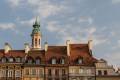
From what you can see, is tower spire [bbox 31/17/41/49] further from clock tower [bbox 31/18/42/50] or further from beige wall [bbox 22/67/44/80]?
beige wall [bbox 22/67/44/80]

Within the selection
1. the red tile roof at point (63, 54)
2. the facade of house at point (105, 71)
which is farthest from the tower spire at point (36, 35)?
the facade of house at point (105, 71)

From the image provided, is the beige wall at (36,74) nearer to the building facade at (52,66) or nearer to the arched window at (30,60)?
the building facade at (52,66)

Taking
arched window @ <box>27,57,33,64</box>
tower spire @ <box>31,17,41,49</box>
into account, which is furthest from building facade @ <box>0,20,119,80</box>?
tower spire @ <box>31,17,41,49</box>

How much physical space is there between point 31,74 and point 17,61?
449 cm

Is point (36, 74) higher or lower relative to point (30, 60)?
lower

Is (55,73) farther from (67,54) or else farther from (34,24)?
(34,24)

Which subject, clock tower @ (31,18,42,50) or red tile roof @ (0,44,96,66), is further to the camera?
clock tower @ (31,18,42,50)

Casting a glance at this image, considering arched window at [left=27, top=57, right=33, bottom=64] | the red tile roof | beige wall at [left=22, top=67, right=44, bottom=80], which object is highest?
the red tile roof

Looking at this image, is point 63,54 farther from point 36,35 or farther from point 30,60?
point 36,35

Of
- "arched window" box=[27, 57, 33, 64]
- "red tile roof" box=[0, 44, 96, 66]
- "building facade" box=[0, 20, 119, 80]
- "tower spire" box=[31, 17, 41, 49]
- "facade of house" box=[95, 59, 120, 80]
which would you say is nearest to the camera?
"facade of house" box=[95, 59, 120, 80]

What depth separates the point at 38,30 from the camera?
142625 mm

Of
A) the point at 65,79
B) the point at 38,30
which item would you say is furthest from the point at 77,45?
the point at 38,30

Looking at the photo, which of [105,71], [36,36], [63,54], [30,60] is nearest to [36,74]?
[30,60]

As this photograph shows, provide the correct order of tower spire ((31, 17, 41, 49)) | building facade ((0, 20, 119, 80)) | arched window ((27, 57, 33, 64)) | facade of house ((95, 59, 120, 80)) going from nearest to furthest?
facade of house ((95, 59, 120, 80)), building facade ((0, 20, 119, 80)), arched window ((27, 57, 33, 64)), tower spire ((31, 17, 41, 49))
